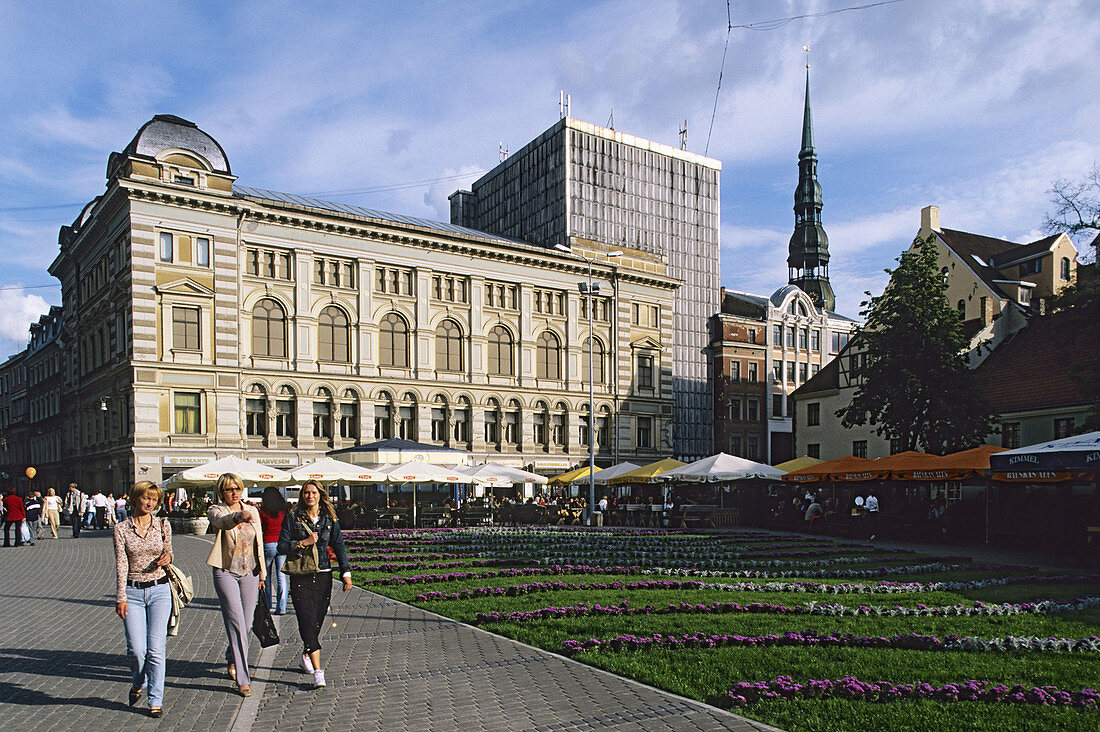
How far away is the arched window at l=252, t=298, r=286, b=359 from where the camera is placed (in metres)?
51.7

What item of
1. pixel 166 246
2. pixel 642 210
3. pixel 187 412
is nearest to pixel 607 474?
pixel 187 412

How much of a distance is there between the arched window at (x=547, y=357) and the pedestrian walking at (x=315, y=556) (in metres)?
52.8

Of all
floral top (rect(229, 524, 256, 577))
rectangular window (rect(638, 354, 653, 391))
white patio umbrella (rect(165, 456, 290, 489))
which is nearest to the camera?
floral top (rect(229, 524, 256, 577))

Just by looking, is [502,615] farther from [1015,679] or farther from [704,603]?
[1015,679]

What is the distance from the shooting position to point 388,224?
185 ft

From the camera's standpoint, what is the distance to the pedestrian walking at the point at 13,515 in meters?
28.4

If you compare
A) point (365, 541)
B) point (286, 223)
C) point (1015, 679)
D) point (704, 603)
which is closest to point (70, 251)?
point (286, 223)

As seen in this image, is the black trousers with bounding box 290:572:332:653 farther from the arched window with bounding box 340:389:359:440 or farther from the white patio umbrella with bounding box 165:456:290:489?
the arched window with bounding box 340:389:359:440

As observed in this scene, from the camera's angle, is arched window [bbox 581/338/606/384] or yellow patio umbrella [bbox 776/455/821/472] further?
arched window [bbox 581/338/606/384]

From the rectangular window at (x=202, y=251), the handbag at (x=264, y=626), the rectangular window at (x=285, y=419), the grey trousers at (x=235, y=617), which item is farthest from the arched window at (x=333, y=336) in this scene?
the grey trousers at (x=235, y=617)

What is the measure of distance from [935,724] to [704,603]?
21.2 feet

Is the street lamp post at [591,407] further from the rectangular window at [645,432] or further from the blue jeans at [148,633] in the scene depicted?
the blue jeans at [148,633]

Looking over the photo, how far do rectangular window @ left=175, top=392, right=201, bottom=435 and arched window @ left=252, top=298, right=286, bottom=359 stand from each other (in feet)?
14.4

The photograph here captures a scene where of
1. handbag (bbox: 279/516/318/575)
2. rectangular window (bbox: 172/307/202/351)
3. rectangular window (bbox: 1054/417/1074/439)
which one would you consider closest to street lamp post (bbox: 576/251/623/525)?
rectangular window (bbox: 1054/417/1074/439)
